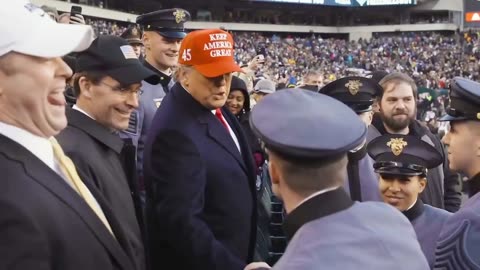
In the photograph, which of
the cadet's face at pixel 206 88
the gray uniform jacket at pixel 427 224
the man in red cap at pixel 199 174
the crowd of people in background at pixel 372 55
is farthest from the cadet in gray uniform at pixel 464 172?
the crowd of people in background at pixel 372 55

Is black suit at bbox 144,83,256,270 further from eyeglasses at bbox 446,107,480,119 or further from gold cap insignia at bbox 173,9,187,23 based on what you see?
gold cap insignia at bbox 173,9,187,23

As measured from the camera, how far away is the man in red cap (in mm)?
2609

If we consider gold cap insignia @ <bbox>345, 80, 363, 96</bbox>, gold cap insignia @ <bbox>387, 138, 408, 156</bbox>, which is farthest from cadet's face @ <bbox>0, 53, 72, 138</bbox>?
gold cap insignia @ <bbox>345, 80, 363, 96</bbox>

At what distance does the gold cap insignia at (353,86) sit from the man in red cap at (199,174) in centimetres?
89

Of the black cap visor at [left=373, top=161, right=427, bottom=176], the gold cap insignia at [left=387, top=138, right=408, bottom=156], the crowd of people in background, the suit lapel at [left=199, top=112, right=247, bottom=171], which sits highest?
the suit lapel at [left=199, top=112, right=247, bottom=171]

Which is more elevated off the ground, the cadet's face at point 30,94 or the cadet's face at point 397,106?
the cadet's face at point 30,94

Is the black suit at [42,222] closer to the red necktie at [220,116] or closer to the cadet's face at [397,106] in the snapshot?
the red necktie at [220,116]

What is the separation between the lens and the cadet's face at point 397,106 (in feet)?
13.2

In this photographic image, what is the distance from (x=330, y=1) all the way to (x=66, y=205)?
50.0 meters

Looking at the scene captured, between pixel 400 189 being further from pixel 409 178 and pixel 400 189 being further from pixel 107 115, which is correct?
pixel 107 115

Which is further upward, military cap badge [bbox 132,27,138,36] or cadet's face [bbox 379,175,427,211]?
military cap badge [bbox 132,27,138,36]

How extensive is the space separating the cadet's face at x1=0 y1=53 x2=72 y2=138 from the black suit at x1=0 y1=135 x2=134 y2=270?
0.26 ft

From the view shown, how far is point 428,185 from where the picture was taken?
378 centimetres

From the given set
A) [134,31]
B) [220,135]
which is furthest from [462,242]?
[134,31]
